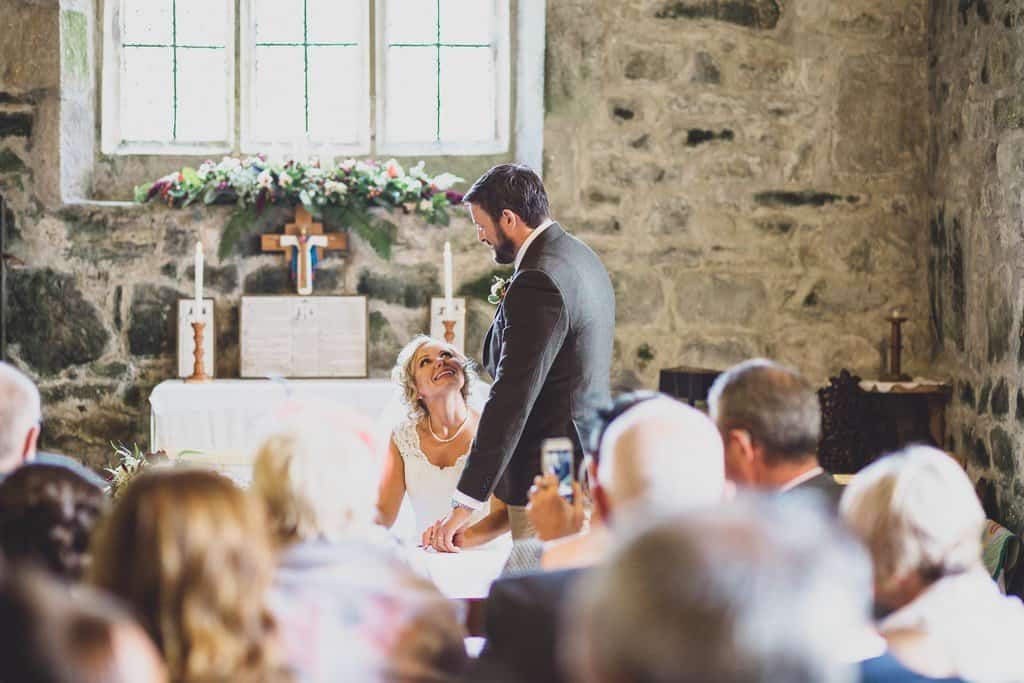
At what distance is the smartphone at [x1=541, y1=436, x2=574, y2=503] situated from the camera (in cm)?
260

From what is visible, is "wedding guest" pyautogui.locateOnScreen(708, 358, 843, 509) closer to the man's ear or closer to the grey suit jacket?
the grey suit jacket

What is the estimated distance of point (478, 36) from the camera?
6.63m

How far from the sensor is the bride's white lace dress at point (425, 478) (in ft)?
13.1

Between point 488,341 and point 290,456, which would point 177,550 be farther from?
point 488,341

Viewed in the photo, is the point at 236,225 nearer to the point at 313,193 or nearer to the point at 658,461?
the point at 313,193

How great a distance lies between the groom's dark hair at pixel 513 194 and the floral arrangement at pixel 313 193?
2236 mm

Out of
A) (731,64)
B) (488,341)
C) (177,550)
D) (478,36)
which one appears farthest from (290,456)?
(478,36)

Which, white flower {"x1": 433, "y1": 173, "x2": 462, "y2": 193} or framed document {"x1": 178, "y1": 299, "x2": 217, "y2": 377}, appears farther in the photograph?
white flower {"x1": 433, "y1": 173, "x2": 462, "y2": 193}

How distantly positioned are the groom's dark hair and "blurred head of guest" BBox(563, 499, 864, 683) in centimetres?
273

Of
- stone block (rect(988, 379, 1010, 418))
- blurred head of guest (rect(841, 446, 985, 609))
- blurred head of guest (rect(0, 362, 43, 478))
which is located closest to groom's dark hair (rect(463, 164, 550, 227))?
blurred head of guest (rect(0, 362, 43, 478))

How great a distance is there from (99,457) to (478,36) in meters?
2.78

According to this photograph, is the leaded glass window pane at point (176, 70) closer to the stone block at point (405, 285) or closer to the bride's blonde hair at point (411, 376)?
the stone block at point (405, 285)

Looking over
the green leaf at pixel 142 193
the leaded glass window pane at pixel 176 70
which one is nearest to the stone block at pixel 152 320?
the green leaf at pixel 142 193

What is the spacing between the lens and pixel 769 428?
243 cm
